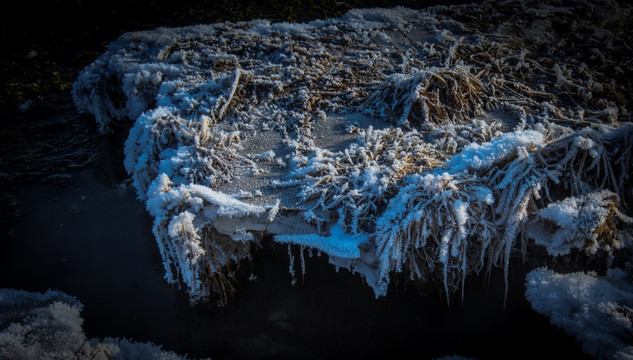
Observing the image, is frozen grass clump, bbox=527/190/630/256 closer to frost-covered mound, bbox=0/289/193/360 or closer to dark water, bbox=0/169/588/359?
dark water, bbox=0/169/588/359

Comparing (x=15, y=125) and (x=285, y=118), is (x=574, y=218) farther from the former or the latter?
(x=15, y=125)

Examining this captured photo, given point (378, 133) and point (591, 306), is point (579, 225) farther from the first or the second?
point (378, 133)

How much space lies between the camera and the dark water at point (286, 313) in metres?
3.10

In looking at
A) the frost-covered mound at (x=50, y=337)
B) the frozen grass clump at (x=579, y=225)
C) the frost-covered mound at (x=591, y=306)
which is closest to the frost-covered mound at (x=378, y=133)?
the frozen grass clump at (x=579, y=225)

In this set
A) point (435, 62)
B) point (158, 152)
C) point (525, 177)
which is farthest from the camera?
point (435, 62)

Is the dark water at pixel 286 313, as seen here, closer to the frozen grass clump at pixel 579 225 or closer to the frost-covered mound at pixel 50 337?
the frost-covered mound at pixel 50 337

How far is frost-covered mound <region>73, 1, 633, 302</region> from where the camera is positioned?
2.80 m

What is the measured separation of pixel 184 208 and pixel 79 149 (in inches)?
118

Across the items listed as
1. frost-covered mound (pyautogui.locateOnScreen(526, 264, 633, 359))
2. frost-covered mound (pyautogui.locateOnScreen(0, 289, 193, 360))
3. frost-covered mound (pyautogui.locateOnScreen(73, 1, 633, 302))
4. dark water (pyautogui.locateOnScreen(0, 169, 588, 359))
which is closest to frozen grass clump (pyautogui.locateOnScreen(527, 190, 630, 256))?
frost-covered mound (pyautogui.locateOnScreen(73, 1, 633, 302))

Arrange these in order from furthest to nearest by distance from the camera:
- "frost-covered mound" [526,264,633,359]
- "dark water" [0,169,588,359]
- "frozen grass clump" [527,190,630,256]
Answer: "dark water" [0,169,588,359] → "frozen grass clump" [527,190,630,256] → "frost-covered mound" [526,264,633,359]

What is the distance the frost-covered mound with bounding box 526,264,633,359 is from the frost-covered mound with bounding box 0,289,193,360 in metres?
2.79

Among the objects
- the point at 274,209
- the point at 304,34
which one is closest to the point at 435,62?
the point at 304,34

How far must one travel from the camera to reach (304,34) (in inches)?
212

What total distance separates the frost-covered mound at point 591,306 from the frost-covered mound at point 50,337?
110 inches
